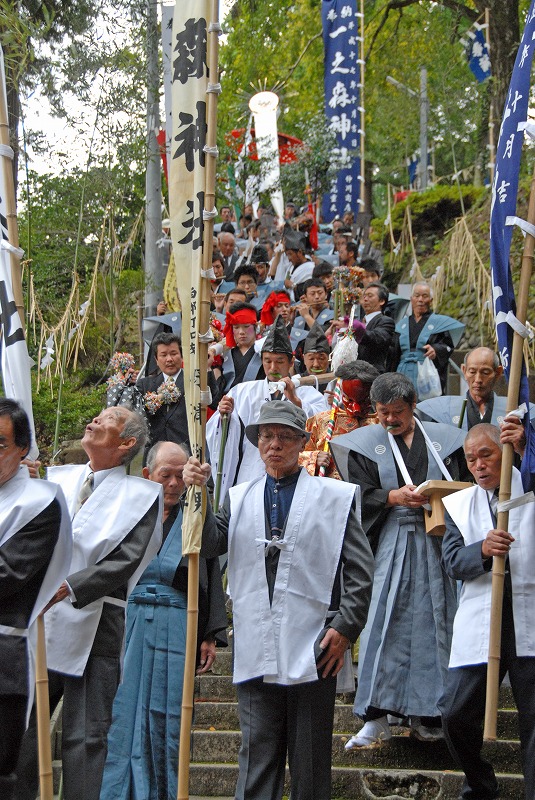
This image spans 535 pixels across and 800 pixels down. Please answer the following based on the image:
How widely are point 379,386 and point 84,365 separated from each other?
21.9 ft

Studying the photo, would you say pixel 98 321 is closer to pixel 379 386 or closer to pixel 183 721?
pixel 379 386

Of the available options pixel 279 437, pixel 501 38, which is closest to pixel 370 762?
pixel 279 437

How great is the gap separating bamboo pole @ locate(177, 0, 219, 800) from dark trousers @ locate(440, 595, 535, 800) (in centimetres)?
137

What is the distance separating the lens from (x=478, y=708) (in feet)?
17.2

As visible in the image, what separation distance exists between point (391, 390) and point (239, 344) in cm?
301

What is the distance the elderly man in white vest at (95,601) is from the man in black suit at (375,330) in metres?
4.51

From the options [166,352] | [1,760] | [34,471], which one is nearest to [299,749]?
[1,760]

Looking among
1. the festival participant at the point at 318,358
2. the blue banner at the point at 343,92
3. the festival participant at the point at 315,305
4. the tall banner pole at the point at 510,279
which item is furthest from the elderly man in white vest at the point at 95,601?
the blue banner at the point at 343,92

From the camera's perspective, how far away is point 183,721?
439 cm

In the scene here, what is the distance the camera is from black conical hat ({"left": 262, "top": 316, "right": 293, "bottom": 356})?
752cm

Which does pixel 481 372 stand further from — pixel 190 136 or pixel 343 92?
pixel 343 92

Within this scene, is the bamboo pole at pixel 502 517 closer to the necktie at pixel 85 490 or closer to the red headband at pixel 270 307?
the necktie at pixel 85 490

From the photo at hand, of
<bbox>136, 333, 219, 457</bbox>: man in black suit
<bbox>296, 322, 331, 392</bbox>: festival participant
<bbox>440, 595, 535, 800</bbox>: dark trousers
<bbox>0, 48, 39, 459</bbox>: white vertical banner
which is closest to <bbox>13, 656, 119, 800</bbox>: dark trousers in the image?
<bbox>0, 48, 39, 459</bbox>: white vertical banner

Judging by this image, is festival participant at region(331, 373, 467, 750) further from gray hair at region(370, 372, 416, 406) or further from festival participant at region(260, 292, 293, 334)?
festival participant at region(260, 292, 293, 334)
